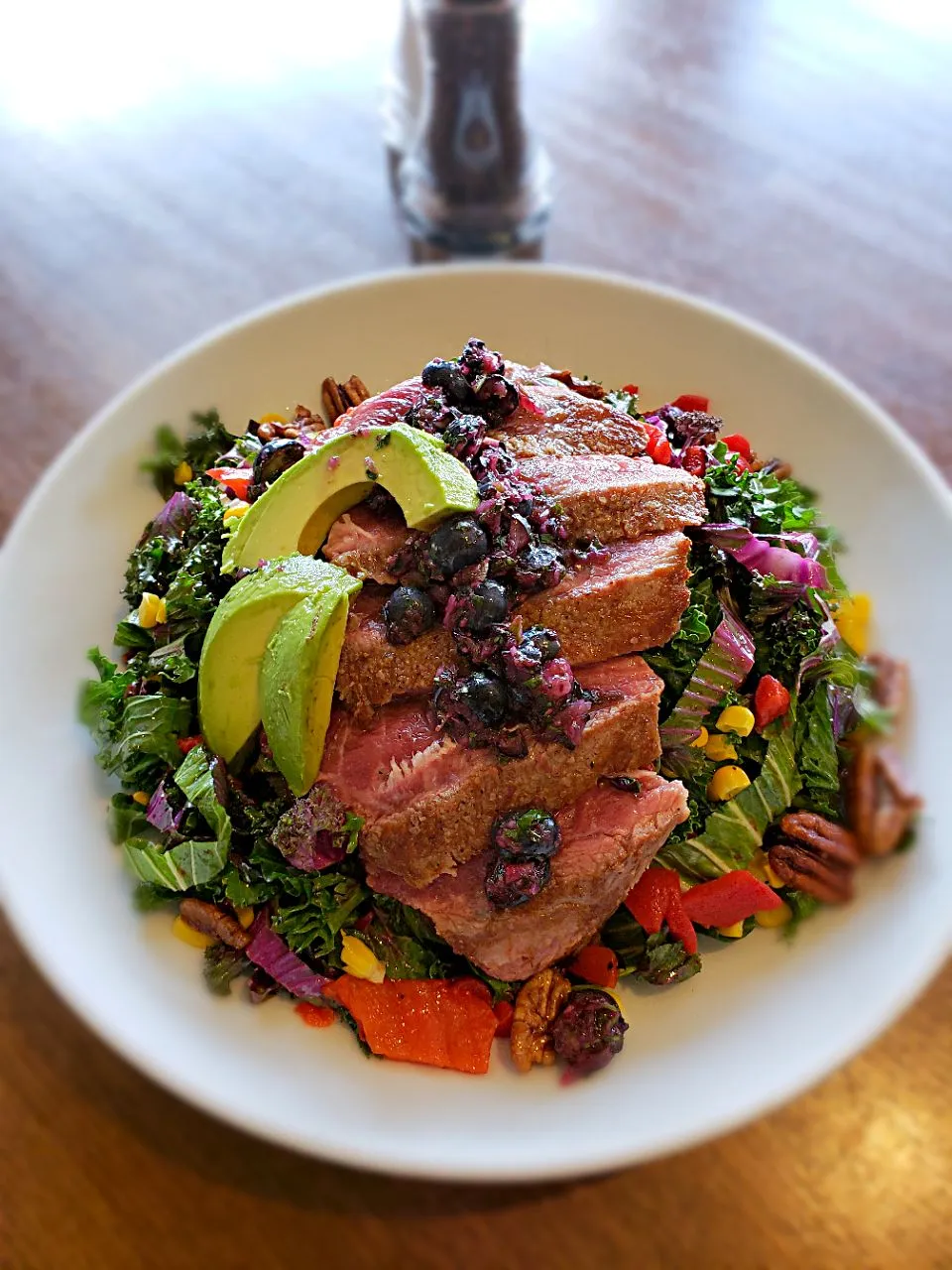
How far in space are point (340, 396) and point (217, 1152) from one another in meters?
2.39

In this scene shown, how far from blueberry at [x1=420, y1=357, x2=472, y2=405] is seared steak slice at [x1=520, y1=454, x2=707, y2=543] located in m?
0.26

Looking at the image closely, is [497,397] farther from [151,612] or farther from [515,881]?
[515,881]

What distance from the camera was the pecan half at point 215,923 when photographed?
2533 mm

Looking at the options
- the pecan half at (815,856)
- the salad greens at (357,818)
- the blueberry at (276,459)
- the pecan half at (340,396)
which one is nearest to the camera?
the pecan half at (815,856)

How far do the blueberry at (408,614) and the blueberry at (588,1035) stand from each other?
1.02 metres

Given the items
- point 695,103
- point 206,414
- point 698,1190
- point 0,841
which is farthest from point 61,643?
point 695,103

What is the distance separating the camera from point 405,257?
176 inches

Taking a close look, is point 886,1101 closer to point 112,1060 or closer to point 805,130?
point 112,1060

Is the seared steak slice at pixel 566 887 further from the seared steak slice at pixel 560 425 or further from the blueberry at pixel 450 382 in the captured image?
the blueberry at pixel 450 382

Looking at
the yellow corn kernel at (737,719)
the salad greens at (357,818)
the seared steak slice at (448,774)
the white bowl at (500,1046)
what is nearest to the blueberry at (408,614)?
the seared steak slice at (448,774)

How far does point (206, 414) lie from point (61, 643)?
94 centimetres

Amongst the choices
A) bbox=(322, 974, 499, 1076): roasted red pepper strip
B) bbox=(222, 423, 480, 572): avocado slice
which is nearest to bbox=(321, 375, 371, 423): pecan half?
bbox=(222, 423, 480, 572): avocado slice

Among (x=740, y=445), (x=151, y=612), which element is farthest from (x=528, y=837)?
(x=740, y=445)

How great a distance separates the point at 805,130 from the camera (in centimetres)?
488
